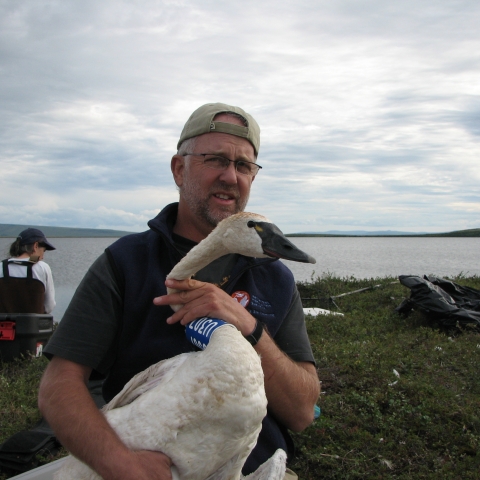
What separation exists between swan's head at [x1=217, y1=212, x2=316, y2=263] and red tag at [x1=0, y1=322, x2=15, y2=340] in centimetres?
585

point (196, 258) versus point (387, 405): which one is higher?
point (196, 258)

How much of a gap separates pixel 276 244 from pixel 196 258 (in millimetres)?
472

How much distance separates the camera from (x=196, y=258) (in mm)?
2656

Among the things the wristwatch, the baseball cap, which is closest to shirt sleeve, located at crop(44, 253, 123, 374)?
the wristwatch

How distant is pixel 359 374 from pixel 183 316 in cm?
398

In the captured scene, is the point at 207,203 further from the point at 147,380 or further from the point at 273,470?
the point at 273,470

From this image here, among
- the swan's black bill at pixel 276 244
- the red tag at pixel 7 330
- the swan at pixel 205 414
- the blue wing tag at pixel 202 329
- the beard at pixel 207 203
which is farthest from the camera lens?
the red tag at pixel 7 330

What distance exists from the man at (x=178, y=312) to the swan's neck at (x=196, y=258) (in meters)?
0.06

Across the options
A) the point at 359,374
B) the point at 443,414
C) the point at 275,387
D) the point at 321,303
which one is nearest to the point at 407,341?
the point at 359,374

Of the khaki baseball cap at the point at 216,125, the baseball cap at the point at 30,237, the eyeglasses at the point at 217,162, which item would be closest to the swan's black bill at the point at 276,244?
the eyeglasses at the point at 217,162

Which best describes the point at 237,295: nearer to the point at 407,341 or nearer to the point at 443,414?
the point at 443,414

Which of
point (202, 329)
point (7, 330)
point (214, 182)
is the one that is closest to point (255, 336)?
point (202, 329)

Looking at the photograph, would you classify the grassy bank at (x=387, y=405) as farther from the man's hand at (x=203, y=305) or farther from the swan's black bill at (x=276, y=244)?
the swan's black bill at (x=276, y=244)

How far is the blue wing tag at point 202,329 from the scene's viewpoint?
95.6 inches
